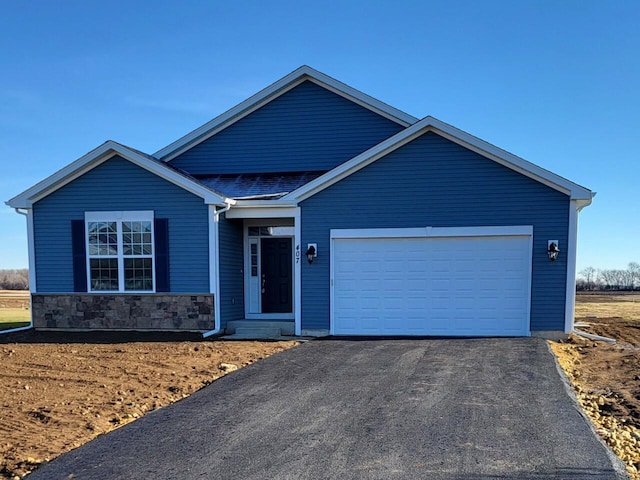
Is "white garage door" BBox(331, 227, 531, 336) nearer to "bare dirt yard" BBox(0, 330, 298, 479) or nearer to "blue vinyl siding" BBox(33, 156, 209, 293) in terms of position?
"bare dirt yard" BBox(0, 330, 298, 479)

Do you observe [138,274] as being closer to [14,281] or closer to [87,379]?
[87,379]

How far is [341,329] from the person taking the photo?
10.0 meters

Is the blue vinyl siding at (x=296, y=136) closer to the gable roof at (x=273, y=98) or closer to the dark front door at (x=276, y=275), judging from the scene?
the gable roof at (x=273, y=98)

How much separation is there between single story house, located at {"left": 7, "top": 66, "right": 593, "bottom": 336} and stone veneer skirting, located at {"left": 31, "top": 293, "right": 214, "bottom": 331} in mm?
30

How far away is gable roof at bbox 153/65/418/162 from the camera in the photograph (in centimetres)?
1227

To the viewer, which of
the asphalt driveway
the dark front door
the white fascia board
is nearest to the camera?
the asphalt driveway

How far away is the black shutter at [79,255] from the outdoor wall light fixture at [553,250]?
10467mm

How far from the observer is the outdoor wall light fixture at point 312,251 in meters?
10.0

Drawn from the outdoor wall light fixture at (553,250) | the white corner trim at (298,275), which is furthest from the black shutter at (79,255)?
the outdoor wall light fixture at (553,250)

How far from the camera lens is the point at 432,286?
9.72 meters

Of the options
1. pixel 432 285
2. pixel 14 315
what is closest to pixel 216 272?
pixel 432 285

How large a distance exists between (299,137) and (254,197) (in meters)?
2.83

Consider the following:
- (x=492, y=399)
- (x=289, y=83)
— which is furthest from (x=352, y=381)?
(x=289, y=83)

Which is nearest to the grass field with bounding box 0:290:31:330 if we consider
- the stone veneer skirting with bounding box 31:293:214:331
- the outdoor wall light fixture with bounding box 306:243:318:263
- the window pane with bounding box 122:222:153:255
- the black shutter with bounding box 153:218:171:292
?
the stone veneer skirting with bounding box 31:293:214:331
